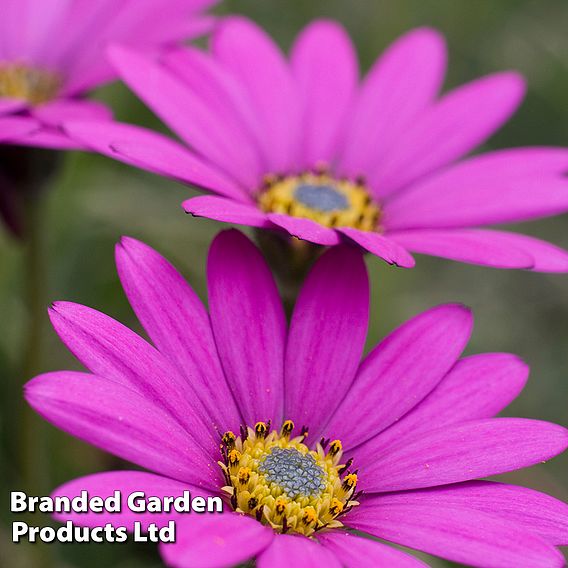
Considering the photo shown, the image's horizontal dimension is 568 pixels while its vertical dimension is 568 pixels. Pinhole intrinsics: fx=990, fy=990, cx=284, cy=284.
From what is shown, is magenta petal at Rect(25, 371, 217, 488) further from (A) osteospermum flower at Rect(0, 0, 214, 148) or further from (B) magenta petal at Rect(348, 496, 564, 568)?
(A) osteospermum flower at Rect(0, 0, 214, 148)

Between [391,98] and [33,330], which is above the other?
[391,98]

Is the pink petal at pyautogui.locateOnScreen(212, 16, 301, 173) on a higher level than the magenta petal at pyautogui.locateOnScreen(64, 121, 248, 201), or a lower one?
higher

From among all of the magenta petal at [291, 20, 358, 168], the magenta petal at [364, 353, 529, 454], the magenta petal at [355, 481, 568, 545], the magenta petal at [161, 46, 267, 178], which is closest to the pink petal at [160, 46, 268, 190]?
the magenta petal at [161, 46, 267, 178]

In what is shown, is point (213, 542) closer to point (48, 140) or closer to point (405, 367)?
point (405, 367)

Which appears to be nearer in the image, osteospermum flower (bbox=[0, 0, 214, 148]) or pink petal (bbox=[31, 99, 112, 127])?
pink petal (bbox=[31, 99, 112, 127])

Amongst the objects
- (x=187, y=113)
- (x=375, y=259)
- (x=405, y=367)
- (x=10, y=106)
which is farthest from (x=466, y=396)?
(x=375, y=259)

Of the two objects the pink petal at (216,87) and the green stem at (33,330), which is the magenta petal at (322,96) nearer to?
the pink petal at (216,87)

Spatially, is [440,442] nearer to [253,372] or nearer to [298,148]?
[253,372]
